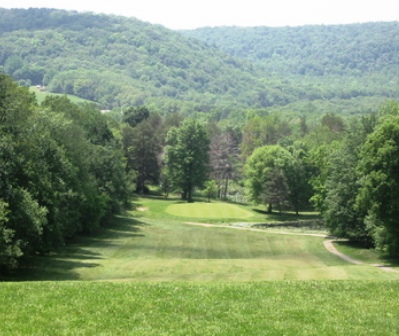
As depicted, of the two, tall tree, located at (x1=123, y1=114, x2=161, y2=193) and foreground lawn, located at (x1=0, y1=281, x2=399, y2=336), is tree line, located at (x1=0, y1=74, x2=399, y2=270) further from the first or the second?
foreground lawn, located at (x1=0, y1=281, x2=399, y2=336)

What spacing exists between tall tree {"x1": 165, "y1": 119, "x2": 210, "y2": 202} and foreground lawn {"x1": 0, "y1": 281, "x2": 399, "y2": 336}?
7947 cm

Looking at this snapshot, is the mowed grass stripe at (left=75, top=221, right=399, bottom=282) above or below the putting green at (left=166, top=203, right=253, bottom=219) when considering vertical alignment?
below

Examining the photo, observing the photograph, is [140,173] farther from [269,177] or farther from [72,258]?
[72,258]

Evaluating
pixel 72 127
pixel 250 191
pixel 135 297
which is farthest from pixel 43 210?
pixel 250 191

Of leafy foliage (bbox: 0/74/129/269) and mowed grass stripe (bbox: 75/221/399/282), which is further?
leafy foliage (bbox: 0/74/129/269)

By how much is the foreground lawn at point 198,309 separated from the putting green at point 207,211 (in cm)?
6300

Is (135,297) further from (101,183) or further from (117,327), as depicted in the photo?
(101,183)

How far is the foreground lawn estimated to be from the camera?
17.7 meters

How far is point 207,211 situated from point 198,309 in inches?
2723

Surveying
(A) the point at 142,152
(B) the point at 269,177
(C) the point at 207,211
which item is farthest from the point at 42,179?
(A) the point at 142,152

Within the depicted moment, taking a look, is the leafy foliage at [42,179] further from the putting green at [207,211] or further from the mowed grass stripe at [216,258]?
the putting green at [207,211]

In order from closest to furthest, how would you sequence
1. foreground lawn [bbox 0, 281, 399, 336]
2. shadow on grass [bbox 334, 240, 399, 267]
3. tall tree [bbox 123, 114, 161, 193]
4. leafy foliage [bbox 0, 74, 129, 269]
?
foreground lawn [bbox 0, 281, 399, 336] < leafy foliage [bbox 0, 74, 129, 269] < shadow on grass [bbox 334, 240, 399, 267] < tall tree [bbox 123, 114, 161, 193]

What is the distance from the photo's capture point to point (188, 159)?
336ft

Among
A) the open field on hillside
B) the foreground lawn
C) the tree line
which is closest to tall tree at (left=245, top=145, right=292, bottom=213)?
the tree line
